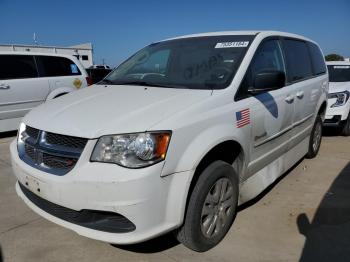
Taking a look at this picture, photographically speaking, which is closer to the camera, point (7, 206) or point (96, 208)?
point (96, 208)

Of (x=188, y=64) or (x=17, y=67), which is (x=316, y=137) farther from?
(x=17, y=67)

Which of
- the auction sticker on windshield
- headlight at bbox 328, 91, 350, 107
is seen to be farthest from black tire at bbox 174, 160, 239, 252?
headlight at bbox 328, 91, 350, 107

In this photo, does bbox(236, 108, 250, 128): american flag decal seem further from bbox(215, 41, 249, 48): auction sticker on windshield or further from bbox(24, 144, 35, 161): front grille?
bbox(24, 144, 35, 161): front grille

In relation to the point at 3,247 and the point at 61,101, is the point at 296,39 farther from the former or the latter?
the point at 3,247

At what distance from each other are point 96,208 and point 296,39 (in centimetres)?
362

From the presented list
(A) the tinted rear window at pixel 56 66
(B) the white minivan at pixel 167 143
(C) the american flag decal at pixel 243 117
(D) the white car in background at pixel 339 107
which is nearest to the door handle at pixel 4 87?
(A) the tinted rear window at pixel 56 66

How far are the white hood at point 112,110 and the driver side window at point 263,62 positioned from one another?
42cm

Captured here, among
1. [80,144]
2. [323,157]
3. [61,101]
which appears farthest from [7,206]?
[323,157]

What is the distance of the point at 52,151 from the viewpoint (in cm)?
261

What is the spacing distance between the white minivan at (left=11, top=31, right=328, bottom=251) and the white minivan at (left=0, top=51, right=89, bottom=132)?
4524 mm

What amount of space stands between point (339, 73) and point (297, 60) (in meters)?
4.53

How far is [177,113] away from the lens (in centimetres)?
257

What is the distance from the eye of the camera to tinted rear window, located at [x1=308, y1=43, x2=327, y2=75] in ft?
17.2

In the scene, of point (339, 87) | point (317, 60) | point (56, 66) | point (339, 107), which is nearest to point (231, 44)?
point (317, 60)
